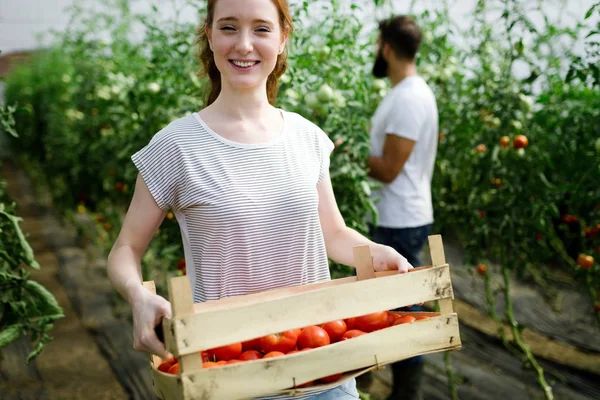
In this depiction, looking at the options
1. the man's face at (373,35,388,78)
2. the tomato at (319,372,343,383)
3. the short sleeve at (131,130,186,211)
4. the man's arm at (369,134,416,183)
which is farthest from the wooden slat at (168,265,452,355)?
the man's face at (373,35,388,78)

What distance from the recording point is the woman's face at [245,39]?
131 centimetres

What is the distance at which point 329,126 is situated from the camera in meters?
2.43

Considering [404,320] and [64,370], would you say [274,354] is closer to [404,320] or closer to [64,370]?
[404,320]

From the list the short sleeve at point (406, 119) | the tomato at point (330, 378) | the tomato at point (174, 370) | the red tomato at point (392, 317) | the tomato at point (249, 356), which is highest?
the short sleeve at point (406, 119)

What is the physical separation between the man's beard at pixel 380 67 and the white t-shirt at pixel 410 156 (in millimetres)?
206

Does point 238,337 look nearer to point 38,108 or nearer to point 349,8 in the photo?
point 349,8

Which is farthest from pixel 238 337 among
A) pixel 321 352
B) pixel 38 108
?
pixel 38 108

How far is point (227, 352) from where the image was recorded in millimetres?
1158

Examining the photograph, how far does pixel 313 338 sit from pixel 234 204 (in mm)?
306

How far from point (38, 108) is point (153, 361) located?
7312mm

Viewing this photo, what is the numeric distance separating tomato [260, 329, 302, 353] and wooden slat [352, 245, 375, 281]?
21cm

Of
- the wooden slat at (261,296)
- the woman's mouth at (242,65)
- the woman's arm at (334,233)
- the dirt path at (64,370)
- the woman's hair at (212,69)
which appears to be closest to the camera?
the wooden slat at (261,296)

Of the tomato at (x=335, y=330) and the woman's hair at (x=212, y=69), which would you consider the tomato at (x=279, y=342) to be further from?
→ the woman's hair at (x=212, y=69)

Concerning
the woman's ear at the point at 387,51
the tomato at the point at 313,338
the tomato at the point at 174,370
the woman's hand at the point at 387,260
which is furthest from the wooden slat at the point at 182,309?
the woman's ear at the point at 387,51
